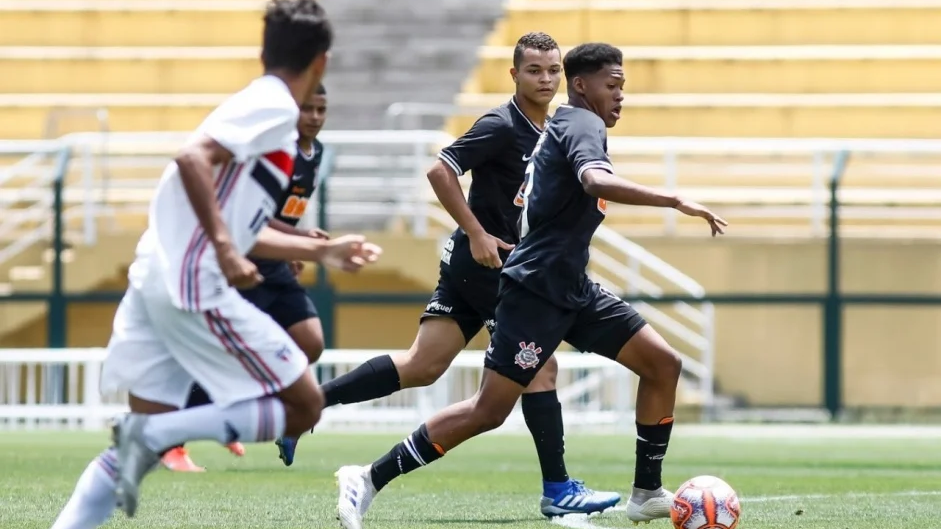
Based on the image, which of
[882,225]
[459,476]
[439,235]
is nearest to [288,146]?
[459,476]

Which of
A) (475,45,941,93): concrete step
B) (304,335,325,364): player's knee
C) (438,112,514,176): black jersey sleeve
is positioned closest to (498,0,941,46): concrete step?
(475,45,941,93): concrete step

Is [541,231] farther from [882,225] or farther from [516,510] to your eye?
[882,225]

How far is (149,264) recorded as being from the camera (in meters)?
5.63

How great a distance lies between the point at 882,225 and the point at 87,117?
28.9 ft

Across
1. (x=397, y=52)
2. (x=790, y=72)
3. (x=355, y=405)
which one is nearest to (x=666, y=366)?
(x=355, y=405)

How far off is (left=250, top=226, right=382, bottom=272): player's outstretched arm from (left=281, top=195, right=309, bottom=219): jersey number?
2137 millimetres

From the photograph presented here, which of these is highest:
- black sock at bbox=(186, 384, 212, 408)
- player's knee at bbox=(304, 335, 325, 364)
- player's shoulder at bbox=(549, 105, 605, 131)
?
player's shoulder at bbox=(549, 105, 605, 131)

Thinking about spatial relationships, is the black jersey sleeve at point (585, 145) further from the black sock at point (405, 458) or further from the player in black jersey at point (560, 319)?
the black sock at point (405, 458)

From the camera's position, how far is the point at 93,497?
568cm

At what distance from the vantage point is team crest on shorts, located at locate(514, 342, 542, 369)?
24.4 feet

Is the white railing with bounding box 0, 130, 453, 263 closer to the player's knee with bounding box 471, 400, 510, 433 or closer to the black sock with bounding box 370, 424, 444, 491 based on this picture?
the black sock with bounding box 370, 424, 444, 491

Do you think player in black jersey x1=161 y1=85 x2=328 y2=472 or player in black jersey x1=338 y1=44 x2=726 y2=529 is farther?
player in black jersey x1=161 y1=85 x2=328 y2=472

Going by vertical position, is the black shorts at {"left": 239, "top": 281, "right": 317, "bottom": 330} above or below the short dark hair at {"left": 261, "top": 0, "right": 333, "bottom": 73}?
below

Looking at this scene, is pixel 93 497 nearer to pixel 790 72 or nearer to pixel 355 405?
pixel 355 405
